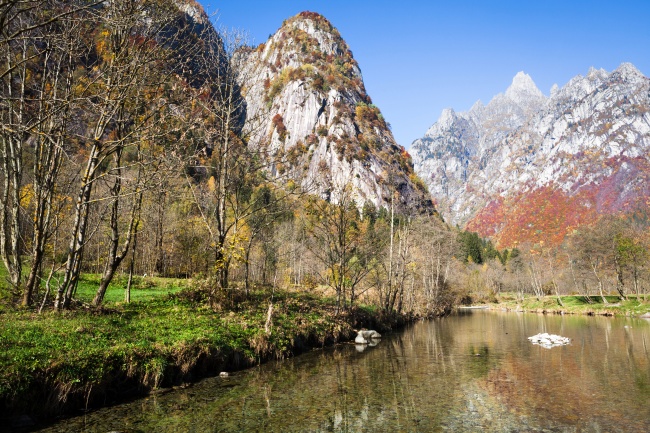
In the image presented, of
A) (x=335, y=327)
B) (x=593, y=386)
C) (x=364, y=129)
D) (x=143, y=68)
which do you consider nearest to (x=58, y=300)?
(x=143, y=68)

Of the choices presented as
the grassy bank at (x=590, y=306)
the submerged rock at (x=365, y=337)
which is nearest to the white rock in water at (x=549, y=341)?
the submerged rock at (x=365, y=337)

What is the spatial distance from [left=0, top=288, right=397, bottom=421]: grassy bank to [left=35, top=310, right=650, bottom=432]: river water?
75 cm

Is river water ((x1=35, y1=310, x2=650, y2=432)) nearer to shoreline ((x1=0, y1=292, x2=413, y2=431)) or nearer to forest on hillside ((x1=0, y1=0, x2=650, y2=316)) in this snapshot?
shoreline ((x1=0, y1=292, x2=413, y2=431))

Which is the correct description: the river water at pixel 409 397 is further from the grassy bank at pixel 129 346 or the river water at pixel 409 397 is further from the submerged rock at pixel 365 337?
the submerged rock at pixel 365 337

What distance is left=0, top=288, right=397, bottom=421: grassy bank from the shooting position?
9.45 m

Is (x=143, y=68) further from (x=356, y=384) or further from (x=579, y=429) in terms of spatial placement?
(x=579, y=429)

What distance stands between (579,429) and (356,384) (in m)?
6.82

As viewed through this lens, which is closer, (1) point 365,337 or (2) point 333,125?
(1) point 365,337

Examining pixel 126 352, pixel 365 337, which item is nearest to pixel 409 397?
pixel 126 352

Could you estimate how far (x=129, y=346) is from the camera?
12070 mm

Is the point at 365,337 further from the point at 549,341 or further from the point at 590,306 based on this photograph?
the point at 590,306

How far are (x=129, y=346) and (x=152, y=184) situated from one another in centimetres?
553

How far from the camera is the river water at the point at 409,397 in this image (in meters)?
9.48

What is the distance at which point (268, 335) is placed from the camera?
1811 centimetres
